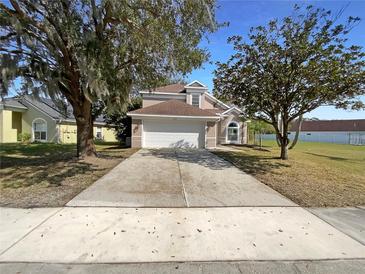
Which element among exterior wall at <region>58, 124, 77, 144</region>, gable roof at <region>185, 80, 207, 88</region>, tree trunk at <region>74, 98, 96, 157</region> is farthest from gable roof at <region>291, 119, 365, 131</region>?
tree trunk at <region>74, 98, 96, 157</region>

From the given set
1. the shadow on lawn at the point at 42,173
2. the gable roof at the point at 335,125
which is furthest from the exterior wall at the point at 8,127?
the gable roof at the point at 335,125

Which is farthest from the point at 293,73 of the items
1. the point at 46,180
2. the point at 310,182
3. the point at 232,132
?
the point at 232,132

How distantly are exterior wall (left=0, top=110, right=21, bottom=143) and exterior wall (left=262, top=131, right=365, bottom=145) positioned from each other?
152 feet

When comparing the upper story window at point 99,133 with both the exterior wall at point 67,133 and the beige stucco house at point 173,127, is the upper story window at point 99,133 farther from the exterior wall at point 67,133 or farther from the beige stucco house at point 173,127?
the beige stucco house at point 173,127

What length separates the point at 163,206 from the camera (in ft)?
18.6

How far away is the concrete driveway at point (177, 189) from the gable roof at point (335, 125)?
4633 cm

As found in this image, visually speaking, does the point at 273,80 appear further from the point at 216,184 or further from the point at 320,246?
the point at 320,246

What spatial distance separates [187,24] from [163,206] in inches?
265

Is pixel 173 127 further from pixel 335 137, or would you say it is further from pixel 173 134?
pixel 335 137

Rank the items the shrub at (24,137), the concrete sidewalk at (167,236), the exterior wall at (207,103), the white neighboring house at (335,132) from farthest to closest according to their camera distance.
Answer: the white neighboring house at (335,132), the exterior wall at (207,103), the shrub at (24,137), the concrete sidewalk at (167,236)

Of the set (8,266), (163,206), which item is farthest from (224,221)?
(8,266)

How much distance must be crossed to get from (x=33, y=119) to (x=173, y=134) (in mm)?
15121

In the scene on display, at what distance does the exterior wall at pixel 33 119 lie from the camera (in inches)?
926

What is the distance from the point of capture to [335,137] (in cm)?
4728
